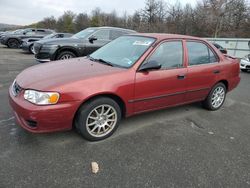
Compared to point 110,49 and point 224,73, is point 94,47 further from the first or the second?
point 224,73

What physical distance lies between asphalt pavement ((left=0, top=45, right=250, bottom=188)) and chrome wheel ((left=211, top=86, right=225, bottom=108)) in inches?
28.7

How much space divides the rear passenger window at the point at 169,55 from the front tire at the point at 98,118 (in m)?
1.01

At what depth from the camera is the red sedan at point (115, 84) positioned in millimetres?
2877

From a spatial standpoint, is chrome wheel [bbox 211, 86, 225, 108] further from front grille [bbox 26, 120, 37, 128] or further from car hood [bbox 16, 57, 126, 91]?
front grille [bbox 26, 120, 37, 128]

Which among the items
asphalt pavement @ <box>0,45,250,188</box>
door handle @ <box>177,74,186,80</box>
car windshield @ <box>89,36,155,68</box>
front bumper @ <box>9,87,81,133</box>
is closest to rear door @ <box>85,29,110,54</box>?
car windshield @ <box>89,36,155,68</box>

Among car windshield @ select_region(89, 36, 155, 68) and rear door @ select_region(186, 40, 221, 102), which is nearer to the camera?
car windshield @ select_region(89, 36, 155, 68)

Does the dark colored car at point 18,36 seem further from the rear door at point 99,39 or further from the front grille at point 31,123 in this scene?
the front grille at point 31,123

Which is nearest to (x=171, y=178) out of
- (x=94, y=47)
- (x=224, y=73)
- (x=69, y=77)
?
(x=69, y=77)

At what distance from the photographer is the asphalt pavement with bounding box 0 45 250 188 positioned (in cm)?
251

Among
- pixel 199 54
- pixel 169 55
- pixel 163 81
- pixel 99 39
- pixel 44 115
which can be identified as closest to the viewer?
pixel 44 115

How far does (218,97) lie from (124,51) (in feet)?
7.85

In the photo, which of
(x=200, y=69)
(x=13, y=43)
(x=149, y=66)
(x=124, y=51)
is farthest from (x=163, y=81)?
(x=13, y=43)

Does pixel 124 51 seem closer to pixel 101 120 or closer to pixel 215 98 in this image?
pixel 101 120

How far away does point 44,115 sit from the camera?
9.14 feet
